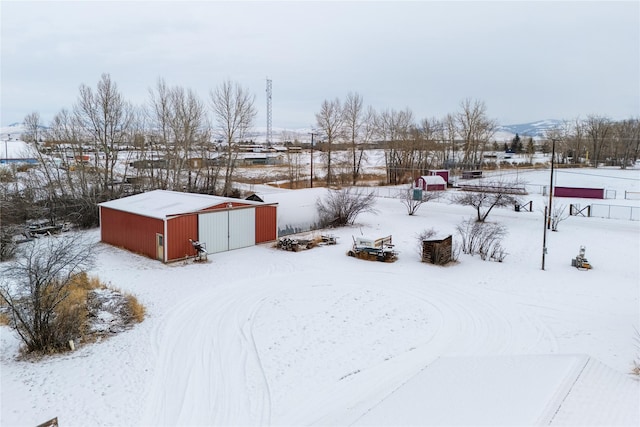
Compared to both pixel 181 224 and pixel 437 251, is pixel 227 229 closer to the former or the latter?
pixel 181 224

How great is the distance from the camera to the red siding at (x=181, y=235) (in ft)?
57.0

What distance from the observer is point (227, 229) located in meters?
19.3

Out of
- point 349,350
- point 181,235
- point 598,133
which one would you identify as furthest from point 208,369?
point 598,133

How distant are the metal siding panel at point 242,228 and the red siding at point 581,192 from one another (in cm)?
2982

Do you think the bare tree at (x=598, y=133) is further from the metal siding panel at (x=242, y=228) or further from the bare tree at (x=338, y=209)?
the metal siding panel at (x=242, y=228)

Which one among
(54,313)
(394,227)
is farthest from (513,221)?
(54,313)

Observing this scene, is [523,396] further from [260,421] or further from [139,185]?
[139,185]

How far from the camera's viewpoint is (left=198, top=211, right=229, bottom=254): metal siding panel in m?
18.4

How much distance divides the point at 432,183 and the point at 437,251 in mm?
27178

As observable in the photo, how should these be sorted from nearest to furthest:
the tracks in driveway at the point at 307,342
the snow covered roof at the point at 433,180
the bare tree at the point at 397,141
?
the tracks in driveway at the point at 307,342 < the snow covered roof at the point at 433,180 < the bare tree at the point at 397,141

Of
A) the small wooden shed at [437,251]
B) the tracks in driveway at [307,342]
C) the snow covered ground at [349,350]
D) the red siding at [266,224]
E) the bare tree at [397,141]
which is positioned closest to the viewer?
the snow covered ground at [349,350]

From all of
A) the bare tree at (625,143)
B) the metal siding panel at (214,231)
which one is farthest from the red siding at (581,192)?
the bare tree at (625,143)

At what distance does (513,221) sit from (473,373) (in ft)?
66.3

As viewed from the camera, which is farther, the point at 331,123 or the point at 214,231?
the point at 331,123
